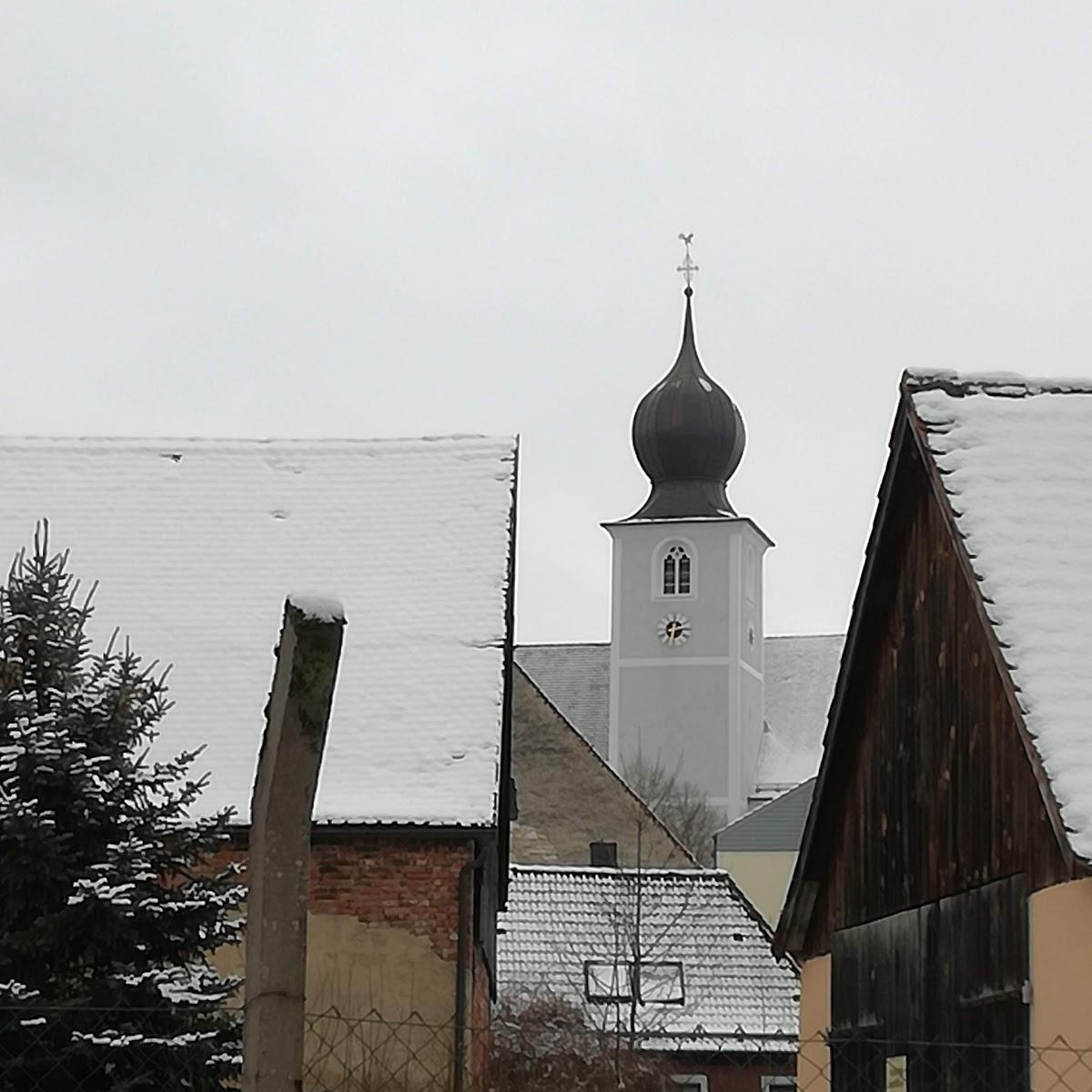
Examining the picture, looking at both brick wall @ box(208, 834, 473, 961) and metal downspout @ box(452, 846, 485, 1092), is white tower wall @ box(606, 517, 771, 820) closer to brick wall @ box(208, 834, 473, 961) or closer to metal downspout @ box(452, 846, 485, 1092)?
metal downspout @ box(452, 846, 485, 1092)

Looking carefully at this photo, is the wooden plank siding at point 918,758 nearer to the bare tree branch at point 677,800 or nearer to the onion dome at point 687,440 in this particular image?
the bare tree branch at point 677,800

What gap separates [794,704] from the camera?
6956 centimetres

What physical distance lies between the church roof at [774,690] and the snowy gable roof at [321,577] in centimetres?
4696

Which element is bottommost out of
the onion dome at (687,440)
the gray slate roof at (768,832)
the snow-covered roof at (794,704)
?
the gray slate roof at (768,832)

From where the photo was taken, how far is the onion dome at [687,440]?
204ft

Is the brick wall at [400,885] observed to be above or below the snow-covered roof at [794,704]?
below

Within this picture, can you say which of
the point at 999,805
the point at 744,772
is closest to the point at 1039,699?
the point at 999,805

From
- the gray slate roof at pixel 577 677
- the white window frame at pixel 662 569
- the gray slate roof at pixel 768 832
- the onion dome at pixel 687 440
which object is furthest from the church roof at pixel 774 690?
the gray slate roof at pixel 768 832

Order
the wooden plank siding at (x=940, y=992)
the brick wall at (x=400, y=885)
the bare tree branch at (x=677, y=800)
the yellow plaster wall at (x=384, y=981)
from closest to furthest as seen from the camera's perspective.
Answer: the wooden plank siding at (x=940, y=992), the yellow plaster wall at (x=384, y=981), the brick wall at (x=400, y=885), the bare tree branch at (x=677, y=800)

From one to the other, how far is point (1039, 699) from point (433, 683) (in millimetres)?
8763

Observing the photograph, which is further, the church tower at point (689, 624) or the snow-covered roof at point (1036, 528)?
the church tower at point (689, 624)

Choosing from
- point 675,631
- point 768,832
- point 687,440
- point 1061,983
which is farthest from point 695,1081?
point 675,631

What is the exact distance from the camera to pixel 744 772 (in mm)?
65438

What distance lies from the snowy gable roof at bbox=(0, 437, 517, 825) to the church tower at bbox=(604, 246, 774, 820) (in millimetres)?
43434
